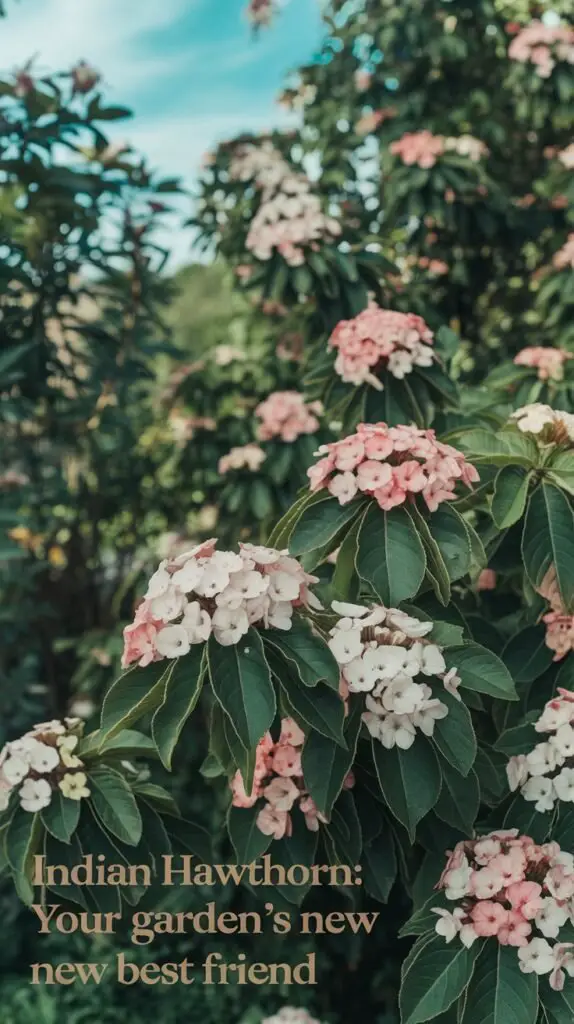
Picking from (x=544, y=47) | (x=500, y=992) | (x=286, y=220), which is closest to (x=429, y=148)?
(x=544, y=47)

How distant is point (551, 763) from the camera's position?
4.95 feet

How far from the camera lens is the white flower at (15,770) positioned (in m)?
1.57

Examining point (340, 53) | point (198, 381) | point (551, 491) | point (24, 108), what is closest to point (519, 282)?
point (340, 53)

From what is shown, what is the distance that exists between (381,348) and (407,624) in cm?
81

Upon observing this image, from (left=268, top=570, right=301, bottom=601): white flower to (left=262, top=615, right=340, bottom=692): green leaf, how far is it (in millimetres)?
44

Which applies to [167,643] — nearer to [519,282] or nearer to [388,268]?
[388,268]

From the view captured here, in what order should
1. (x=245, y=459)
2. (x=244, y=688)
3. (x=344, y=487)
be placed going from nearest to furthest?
1. (x=244, y=688)
2. (x=344, y=487)
3. (x=245, y=459)

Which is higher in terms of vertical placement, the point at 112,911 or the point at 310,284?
the point at 310,284

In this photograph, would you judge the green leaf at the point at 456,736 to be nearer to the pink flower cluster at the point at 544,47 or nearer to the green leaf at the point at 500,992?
the green leaf at the point at 500,992

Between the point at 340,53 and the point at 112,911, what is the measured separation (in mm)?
2848

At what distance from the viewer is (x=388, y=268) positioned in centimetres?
277

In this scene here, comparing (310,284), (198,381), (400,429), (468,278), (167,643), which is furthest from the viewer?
(468,278)

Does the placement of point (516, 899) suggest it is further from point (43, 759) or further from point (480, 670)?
point (43, 759)

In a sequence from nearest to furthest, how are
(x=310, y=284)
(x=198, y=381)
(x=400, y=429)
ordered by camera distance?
(x=400, y=429)
(x=310, y=284)
(x=198, y=381)
